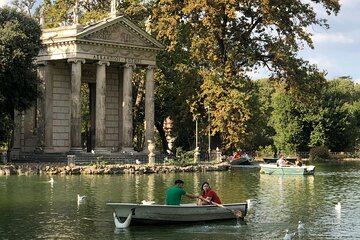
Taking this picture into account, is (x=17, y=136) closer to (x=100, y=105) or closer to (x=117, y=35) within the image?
(x=100, y=105)

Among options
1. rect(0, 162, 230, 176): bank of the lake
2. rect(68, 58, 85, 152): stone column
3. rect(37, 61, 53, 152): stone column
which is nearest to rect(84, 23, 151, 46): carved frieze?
rect(68, 58, 85, 152): stone column

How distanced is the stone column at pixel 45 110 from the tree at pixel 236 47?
38.1 feet

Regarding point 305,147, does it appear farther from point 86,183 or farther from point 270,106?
point 86,183

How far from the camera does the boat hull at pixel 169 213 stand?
816 inches

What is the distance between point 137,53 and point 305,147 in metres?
42.7

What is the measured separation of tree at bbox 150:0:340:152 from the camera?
58.4 m

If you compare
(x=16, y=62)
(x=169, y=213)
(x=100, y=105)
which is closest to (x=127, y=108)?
(x=100, y=105)

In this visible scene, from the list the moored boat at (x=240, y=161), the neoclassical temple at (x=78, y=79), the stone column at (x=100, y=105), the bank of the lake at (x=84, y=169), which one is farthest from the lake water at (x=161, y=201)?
the moored boat at (x=240, y=161)

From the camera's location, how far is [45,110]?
58.3 meters

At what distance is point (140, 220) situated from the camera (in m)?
21.1

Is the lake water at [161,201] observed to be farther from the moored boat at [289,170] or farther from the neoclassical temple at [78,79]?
the neoclassical temple at [78,79]

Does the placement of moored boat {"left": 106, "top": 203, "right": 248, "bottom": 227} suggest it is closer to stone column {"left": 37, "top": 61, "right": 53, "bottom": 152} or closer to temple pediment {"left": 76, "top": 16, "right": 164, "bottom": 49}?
temple pediment {"left": 76, "top": 16, "right": 164, "bottom": 49}

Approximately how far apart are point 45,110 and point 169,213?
128ft

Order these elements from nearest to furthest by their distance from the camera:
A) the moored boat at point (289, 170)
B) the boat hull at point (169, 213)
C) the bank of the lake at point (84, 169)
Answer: the boat hull at point (169, 213)
the bank of the lake at point (84, 169)
the moored boat at point (289, 170)
